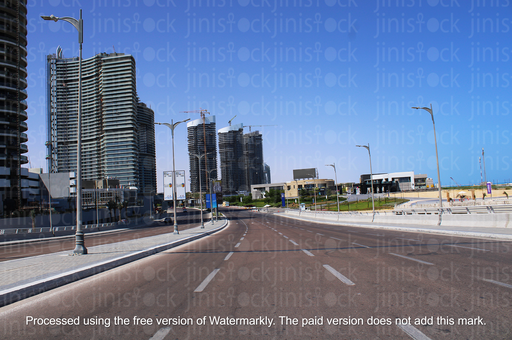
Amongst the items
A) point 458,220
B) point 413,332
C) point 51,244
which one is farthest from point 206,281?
point 51,244

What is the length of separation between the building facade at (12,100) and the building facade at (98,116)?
213ft

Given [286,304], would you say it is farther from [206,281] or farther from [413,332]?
[206,281]

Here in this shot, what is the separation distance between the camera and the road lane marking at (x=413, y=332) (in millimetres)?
4291

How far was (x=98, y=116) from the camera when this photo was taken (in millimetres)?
146750

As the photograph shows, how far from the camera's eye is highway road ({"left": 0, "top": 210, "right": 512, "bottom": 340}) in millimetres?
4754

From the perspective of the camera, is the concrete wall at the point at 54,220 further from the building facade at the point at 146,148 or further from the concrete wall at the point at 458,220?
the building facade at the point at 146,148

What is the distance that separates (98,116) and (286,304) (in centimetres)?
15946

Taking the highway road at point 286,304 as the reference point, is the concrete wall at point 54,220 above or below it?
below

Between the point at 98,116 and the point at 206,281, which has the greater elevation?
the point at 98,116

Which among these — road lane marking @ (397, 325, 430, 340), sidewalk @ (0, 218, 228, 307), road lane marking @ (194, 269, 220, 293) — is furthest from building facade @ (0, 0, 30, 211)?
road lane marking @ (397, 325, 430, 340)

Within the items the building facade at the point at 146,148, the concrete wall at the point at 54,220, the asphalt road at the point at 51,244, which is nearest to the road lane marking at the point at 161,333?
the asphalt road at the point at 51,244

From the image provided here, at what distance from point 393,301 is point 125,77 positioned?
15528 cm

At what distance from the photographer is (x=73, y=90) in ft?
524

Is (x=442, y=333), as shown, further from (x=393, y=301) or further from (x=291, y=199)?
(x=291, y=199)
